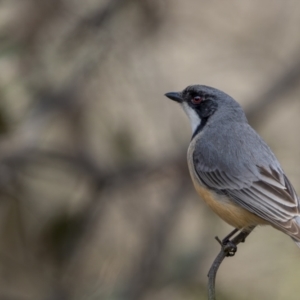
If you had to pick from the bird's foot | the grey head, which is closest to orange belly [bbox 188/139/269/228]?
the bird's foot

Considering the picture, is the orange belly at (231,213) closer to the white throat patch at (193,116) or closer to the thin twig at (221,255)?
the thin twig at (221,255)

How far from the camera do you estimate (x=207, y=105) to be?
6516 millimetres

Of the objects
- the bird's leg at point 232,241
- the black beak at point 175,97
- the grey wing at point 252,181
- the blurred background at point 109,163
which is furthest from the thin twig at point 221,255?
the black beak at point 175,97

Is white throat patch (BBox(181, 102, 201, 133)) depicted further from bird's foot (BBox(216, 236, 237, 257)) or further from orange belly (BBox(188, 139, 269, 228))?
bird's foot (BBox(216, 236, 237, 257))

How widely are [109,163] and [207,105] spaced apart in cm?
189

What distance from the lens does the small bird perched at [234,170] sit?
18.3ft

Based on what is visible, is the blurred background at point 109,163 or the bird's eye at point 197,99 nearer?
the bird's eye at point 197,99

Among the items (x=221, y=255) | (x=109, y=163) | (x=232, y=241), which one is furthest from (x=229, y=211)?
(x=109, y=163)

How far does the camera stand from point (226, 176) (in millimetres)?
5922

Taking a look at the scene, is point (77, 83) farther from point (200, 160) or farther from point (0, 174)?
point (200, 160)

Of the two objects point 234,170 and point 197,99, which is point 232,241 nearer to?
point 234,170

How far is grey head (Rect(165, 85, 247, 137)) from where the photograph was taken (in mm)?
6422

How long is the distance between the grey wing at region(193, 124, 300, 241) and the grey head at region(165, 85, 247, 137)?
1.41 ft

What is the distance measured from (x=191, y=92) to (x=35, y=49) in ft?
6.65
